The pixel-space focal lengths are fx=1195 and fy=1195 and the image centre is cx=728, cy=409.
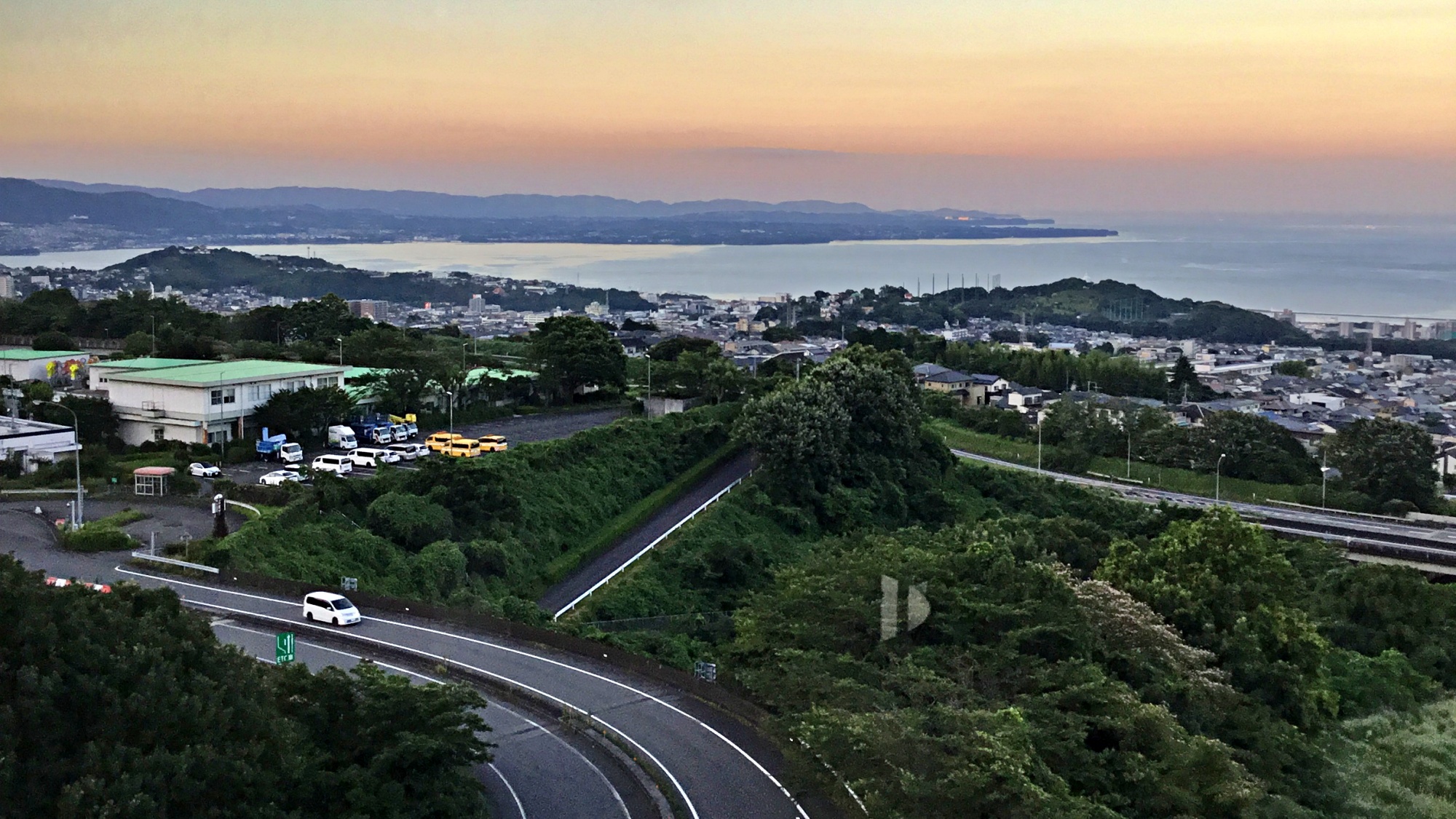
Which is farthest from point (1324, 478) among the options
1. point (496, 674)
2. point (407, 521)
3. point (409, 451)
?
point (496, 674)

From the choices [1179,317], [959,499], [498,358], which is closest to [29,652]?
[959,499]

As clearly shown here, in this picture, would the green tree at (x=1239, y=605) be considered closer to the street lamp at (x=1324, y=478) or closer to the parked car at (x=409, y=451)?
the parked car at (x=409, y=451)

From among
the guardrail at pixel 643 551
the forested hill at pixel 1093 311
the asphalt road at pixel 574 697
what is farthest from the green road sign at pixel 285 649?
the forested hill at pixel 1093 311

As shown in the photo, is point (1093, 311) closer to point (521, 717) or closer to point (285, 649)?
point (521, 717)

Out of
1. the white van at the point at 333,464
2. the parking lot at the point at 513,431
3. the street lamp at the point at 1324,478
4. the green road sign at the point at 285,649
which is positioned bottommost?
the street lamp at the point at 1324,478

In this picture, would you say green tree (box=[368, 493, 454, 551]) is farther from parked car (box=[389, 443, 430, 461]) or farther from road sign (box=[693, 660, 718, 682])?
road sign (box=[693, 660, 718, 682])

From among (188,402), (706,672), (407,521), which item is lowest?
(706,672)
